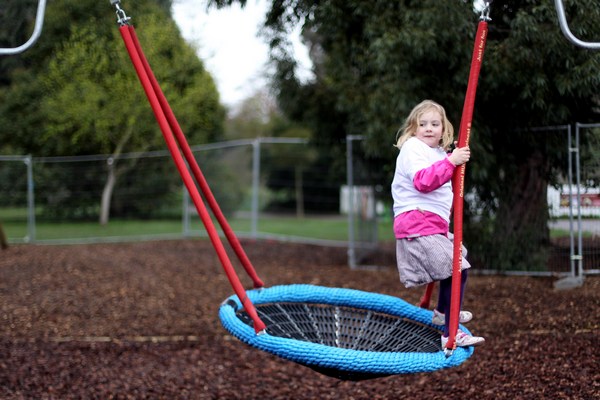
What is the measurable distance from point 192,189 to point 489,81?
3507 millimetres

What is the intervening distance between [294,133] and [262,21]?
10.5m

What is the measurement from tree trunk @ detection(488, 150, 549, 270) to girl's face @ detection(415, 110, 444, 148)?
400 cm

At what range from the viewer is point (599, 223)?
6094 mm

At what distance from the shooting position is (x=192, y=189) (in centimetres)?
287

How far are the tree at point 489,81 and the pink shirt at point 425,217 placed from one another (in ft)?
8.12

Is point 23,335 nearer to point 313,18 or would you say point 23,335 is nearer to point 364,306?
point 364,306

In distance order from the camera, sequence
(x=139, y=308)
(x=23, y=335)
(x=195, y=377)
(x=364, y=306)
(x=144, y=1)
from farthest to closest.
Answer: (x=144, y=1) < (x=139, y=308) < (x=23, y=335) < (x=195, y=377) < (x=364, y=306)

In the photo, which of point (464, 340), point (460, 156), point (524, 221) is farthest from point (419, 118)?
point (524, 221)

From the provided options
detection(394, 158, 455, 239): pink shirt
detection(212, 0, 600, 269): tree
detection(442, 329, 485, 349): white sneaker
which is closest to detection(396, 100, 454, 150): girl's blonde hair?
detection(394, 158, 455, 239): pink shirt

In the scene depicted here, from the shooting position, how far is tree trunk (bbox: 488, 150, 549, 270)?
658cm

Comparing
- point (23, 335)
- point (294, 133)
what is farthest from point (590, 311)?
point (294, 133)

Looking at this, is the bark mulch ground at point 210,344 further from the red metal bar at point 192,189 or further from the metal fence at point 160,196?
the metal fence at point 160,196

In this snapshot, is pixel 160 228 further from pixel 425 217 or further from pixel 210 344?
pixel 425 217

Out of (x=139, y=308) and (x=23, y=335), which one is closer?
(x=23, y=335)
